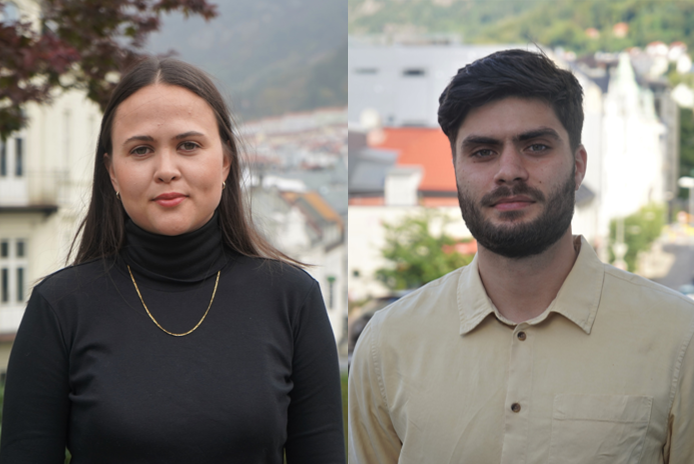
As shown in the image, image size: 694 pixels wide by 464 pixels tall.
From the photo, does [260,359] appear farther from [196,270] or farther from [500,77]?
[500,77]

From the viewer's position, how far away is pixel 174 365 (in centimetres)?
161

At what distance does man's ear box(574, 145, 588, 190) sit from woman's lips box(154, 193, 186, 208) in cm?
90

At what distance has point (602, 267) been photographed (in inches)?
68.5

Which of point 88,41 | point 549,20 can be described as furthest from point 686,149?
point 88,41

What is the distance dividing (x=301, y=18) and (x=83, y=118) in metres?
10.1

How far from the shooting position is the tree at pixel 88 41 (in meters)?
3.74

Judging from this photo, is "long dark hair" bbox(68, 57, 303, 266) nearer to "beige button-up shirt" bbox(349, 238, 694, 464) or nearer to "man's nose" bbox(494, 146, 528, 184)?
"beige button-up shirt" bbox(349, 238, 694, 464)

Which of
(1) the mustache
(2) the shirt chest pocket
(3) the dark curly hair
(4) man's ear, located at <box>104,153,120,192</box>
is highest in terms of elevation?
(3) the dark curly hair

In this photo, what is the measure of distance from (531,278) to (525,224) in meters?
0.14

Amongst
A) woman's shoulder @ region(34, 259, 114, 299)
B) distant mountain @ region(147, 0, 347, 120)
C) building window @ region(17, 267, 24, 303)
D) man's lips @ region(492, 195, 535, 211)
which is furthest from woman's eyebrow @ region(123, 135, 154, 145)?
distant mountain @ region(147, 0, 347, 120)

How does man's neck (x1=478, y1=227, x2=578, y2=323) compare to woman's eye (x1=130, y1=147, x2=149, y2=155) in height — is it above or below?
below

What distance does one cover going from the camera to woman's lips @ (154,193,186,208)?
5.40ft

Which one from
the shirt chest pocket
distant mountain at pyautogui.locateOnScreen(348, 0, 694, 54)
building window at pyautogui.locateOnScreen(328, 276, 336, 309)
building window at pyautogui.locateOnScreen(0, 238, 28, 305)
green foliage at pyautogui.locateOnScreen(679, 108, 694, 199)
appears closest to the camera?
the shirt chest pocket

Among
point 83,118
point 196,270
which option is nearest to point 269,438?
point 196,270
